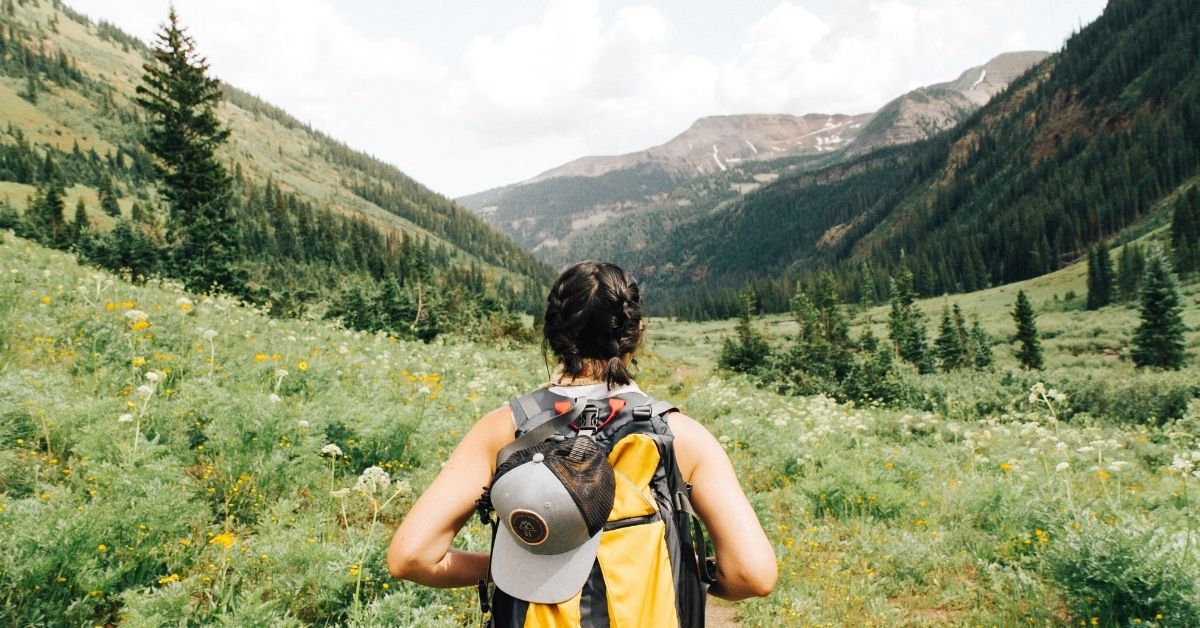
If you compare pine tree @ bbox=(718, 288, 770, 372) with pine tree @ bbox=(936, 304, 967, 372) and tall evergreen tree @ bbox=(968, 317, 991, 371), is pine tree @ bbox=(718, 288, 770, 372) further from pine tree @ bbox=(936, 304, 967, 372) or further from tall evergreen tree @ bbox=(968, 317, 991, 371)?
pine tree @ bbox=(936, 304, 967, 372)

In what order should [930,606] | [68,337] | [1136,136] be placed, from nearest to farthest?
[930,606] → [68,337] → [1136,136]

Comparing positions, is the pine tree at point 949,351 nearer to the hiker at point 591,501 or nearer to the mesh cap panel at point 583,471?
the hiker at point 591,501

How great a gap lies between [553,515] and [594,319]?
0.80 m

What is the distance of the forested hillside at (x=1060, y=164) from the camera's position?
363ft

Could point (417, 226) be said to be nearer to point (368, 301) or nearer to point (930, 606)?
point (368, 301)

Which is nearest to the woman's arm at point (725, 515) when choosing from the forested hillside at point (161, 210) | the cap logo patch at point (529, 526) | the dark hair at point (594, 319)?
the dark hair at point (594, 319)

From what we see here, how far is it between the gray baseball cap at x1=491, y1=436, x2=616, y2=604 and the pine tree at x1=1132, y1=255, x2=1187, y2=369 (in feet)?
160

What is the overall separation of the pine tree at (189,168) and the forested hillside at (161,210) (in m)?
0.80

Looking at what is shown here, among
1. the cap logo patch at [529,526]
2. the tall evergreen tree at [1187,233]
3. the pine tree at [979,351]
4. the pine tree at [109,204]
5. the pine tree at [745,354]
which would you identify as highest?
the pine tree at [109,204]

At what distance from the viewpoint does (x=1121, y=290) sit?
6775 cm

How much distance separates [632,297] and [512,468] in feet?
2.86

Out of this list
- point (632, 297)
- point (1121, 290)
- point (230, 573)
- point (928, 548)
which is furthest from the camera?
point (1121, 290)

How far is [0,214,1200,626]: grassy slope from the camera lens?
3504mm

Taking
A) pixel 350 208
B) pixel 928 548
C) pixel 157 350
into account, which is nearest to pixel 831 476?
pixel 928 548
